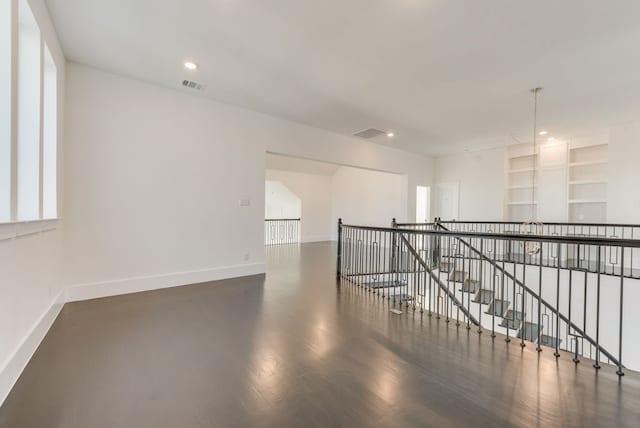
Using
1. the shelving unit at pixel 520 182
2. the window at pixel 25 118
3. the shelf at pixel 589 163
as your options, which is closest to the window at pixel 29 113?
the window at pixel 25 118

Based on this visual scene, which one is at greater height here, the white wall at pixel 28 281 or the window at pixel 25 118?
the window at pixel 25 118

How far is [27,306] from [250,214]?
10.5 ft

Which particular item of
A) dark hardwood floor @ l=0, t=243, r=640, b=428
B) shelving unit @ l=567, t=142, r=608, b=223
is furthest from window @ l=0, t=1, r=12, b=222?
shelving unit @ l=567, t=142, r=608, b=223

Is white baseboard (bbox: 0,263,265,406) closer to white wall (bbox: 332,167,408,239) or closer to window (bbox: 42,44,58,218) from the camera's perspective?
window (bbox: 42,44,58,218)

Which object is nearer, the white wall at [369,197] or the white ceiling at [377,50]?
the white ceiling at [377,50]

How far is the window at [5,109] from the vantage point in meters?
1.85

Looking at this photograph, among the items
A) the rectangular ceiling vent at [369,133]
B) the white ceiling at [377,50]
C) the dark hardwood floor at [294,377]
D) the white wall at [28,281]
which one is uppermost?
the white ceiling at [377,50]

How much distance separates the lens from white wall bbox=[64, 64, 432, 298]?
3.69m

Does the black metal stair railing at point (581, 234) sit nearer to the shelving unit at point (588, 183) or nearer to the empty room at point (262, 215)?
the empty room at point (262, 215)

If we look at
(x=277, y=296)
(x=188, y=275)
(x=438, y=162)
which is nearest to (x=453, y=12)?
(x=277, y=296)

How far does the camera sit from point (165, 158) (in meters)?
4.29

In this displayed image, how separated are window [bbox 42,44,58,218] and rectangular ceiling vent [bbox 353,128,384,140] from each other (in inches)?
205

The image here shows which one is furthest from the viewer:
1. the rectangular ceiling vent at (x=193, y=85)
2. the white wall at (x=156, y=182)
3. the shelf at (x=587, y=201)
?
the shelf at (x=587, y=201)

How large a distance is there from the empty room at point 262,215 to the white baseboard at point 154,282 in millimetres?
27
